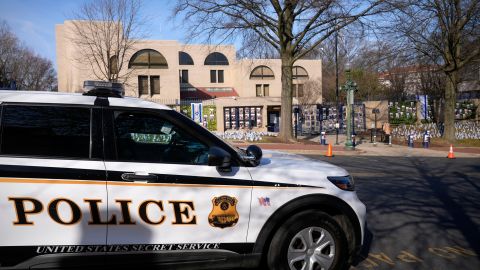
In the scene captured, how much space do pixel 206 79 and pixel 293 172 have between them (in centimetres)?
5212

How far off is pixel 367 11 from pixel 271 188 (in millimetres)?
20458

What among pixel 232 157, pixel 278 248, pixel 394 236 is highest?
pixel 232 157

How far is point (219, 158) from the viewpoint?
11.4ft

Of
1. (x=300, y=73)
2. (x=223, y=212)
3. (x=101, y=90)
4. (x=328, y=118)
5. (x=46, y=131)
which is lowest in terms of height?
(x=223, y=212)

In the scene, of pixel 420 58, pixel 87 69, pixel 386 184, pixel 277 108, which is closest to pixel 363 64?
pixel 420 58

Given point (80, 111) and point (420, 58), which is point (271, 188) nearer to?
point (80, 111)

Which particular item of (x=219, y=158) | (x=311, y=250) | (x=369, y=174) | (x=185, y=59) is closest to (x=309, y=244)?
(x=311, y=250)

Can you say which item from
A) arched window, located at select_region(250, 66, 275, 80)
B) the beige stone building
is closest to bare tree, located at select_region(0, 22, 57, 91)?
the beige stone building

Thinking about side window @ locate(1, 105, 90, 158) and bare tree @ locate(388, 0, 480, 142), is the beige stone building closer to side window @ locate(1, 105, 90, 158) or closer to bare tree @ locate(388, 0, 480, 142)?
bare tree @ locate(388, 0, 480, 142)

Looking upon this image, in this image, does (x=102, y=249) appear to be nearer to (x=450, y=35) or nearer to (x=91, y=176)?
(x=91, y=176)

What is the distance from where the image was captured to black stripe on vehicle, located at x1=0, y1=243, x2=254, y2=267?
3.15 m

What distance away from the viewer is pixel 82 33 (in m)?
31.4

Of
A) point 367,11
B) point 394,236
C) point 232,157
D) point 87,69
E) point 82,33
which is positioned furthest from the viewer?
point 87,69

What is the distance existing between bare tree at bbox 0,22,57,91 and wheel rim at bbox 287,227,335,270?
1386 inches
